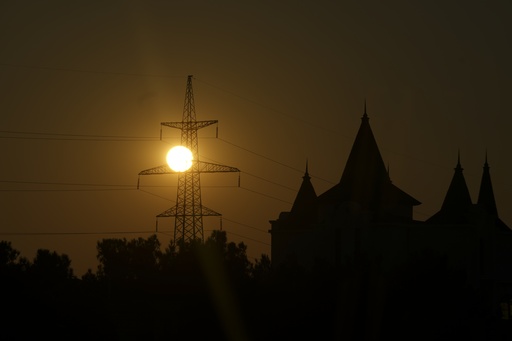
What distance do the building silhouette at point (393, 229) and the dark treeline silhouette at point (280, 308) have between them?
12882mm

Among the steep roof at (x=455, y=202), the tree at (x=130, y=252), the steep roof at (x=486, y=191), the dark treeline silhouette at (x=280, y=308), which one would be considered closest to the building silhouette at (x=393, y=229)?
the steep roof at (x=455, y=202)

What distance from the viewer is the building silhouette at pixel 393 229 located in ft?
239

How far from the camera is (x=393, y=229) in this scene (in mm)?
72875

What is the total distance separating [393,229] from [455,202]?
4471mm

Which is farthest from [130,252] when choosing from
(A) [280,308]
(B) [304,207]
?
(A) [280,308]

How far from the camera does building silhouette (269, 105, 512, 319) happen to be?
7275cm

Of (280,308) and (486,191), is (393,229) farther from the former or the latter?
(280,308)

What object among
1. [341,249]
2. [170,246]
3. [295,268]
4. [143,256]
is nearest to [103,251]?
[143,256]

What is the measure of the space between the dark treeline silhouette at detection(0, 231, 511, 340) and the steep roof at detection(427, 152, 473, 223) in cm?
1471

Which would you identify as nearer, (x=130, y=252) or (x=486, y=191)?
(x=486, y=191)

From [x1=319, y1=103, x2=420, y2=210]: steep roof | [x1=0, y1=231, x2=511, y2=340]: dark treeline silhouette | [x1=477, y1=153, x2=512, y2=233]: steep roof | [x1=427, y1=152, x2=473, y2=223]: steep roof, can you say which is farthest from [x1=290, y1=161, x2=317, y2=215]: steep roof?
[x1=0, y1=231, x2=511, y2=340]: dark treeline silhouette

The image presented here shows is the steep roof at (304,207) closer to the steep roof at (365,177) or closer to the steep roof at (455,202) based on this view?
the steep roof at (365,177)

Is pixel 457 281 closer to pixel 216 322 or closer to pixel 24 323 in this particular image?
pixel 216 322

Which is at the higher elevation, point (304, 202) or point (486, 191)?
point (486, 191)
